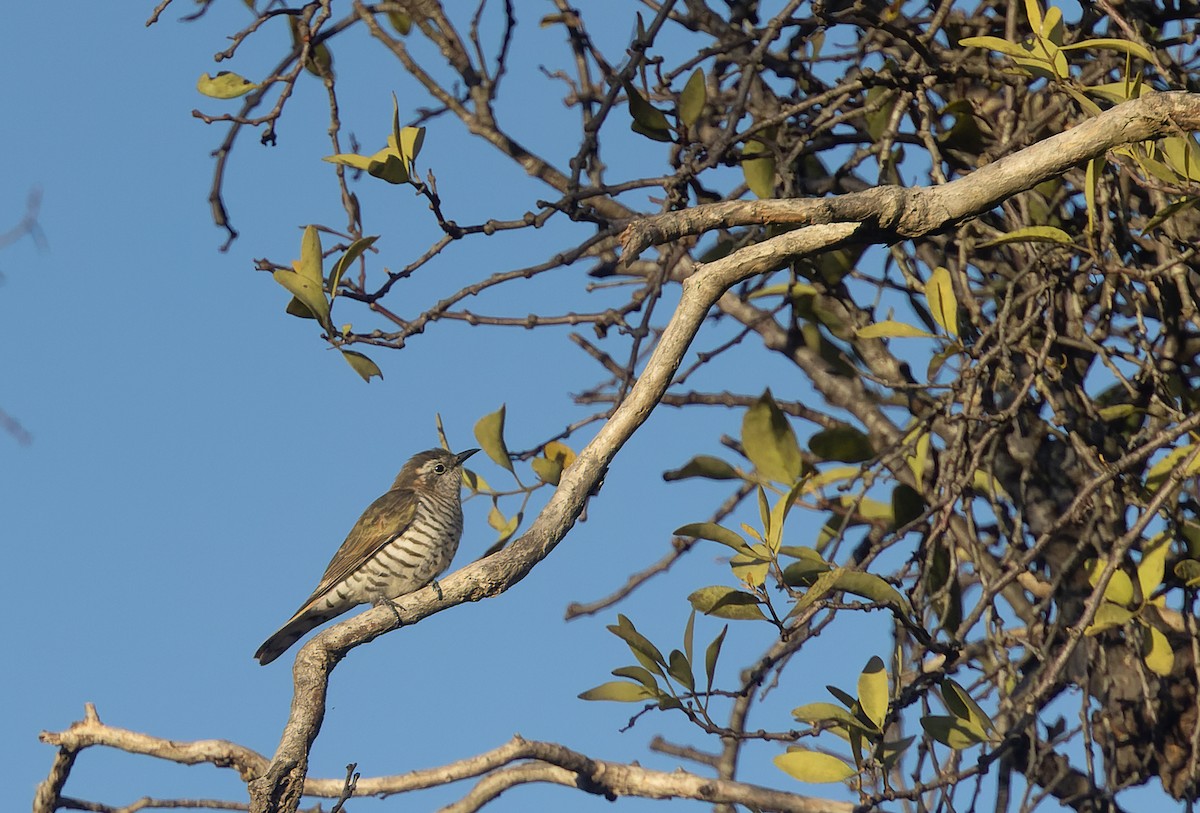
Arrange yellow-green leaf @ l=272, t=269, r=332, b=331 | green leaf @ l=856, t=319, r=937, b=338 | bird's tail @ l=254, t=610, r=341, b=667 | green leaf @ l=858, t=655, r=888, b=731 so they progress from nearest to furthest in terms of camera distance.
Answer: green leaf @ l=858, t=655, r=888, b=731
yellow-green leaf @ l=272, t=269, r=332, b=331
green leaf @ l=856, t=319, r=937, b=338
bird's tail @ l=254, t=610, r=341, b=667

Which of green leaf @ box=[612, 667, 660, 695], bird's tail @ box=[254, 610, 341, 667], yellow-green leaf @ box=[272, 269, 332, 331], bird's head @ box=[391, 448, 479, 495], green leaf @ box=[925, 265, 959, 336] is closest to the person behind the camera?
green leaf @ box=[612, 667, 660, 695]

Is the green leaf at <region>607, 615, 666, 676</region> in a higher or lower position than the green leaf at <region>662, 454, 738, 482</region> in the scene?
lower

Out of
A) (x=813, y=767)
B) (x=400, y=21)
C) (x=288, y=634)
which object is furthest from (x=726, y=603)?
(x=288, y=634)

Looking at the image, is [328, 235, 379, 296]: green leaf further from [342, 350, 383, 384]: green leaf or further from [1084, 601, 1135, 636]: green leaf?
[1084, 601, 1135, 636]: green leaf

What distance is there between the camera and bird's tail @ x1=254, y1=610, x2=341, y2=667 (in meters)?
5.73

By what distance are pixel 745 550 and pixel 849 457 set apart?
1.09 meters

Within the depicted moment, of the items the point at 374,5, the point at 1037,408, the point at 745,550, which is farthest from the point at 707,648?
the point at 374,5

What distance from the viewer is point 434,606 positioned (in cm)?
250

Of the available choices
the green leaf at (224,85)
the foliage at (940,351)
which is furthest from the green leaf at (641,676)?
the green leaf at (224,85)

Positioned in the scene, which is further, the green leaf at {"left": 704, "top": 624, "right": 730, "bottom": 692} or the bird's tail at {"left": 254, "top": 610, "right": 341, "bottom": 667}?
the bird's tail at {"left": 254, "top": 610, "right": 341, "bottom": 667}

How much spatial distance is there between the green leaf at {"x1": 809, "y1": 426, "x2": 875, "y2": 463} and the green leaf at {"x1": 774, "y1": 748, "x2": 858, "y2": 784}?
3.34 ft

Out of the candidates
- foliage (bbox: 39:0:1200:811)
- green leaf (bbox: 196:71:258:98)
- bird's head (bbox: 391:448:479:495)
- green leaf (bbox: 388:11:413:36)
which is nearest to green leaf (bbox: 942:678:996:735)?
foliage (bbox: 39:0:1200:811)

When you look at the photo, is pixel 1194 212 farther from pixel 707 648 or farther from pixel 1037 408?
pixel 707 648

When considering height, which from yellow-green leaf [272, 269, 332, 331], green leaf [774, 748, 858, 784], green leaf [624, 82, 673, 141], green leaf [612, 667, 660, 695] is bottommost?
green leaf [774, 748, 858, 784]
